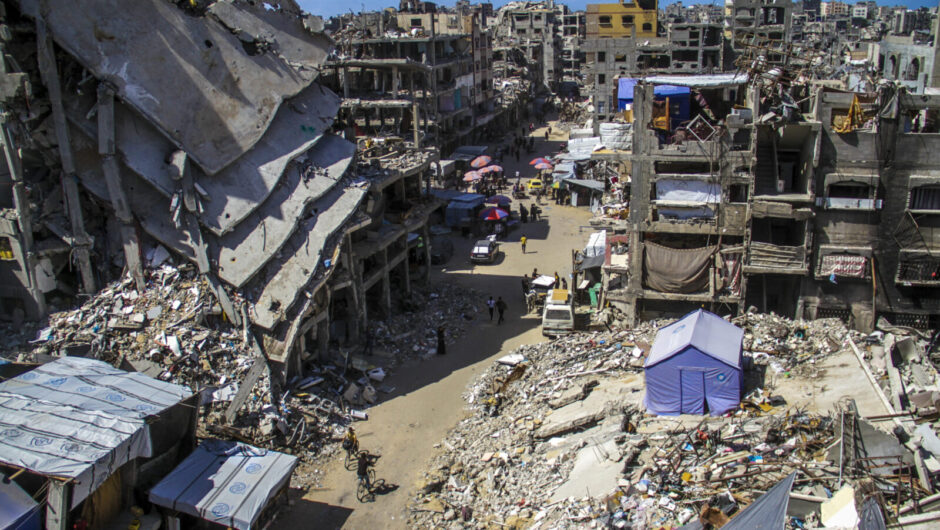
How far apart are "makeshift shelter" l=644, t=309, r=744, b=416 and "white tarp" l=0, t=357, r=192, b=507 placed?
37.5ft

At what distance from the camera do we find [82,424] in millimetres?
14680

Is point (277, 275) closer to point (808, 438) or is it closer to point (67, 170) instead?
point (67, 170)

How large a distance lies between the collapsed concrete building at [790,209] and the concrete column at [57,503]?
1866 centimetres

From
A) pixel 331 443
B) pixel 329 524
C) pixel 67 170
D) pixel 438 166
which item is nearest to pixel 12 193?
pixel 67 170

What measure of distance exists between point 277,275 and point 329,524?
8.59 m

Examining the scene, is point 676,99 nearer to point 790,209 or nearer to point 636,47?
point 790,209

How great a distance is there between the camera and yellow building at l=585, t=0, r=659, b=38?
7012cm

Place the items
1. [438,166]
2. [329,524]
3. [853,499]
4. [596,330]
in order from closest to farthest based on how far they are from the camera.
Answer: [853,499]
[329,524]
[596,330]
[438,166]

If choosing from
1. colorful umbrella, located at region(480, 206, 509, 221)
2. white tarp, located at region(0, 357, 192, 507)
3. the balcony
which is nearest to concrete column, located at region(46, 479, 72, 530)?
white tarp, located at region(0, 357, 192, 507)

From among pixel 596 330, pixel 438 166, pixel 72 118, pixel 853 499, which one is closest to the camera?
pixel 853 499

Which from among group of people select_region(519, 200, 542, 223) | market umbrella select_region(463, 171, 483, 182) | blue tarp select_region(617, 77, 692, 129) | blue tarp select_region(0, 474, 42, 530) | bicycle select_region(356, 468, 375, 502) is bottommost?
bicycle select_region(356, 468, 375, 502)

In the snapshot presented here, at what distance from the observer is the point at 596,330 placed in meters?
27.7

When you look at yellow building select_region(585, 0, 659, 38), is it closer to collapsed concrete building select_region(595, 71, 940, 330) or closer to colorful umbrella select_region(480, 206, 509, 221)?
colorful umbrella select_region(480, 206, 509, 221)

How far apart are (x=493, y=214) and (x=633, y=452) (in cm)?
2586
